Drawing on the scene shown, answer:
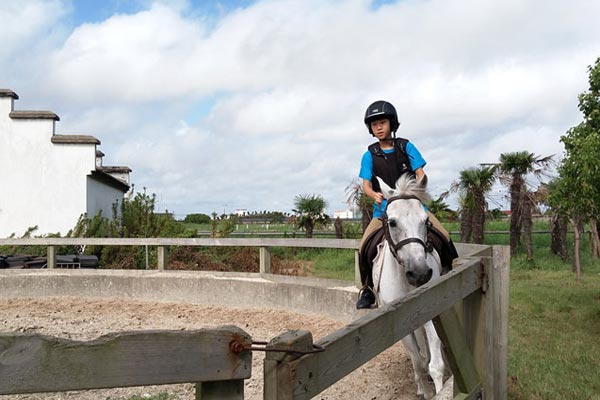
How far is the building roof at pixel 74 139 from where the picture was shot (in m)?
17.3

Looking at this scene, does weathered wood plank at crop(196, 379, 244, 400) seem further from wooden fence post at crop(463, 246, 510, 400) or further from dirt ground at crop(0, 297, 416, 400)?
dirt ground at crop(0, 297, 416, 400)

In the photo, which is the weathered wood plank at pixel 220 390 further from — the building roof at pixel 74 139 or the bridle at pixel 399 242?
the building roof at pixel 74 139

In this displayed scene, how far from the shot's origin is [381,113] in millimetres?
5324

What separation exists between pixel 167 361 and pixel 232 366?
187 mm

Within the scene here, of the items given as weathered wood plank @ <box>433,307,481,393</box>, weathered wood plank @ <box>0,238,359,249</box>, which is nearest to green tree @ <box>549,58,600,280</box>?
weathered wood plank @ <box>0,238,359,249</box>

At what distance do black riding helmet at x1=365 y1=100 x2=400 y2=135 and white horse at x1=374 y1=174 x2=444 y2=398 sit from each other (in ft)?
2.66

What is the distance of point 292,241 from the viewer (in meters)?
8.92

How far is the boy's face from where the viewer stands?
540cm

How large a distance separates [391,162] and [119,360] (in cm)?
416

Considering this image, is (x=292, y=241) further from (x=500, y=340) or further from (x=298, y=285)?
(x=500, y=340)

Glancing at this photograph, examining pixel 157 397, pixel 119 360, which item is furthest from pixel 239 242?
pixel 119 360

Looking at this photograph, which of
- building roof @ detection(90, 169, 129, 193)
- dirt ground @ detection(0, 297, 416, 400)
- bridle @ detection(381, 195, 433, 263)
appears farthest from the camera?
building roof @ detection(90, 169, 129, 193)

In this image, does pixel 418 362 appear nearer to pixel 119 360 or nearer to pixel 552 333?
pixel 119 360

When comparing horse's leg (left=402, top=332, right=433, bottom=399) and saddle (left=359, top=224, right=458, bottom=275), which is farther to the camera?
saddle (left=359, top=224, right=458, bottom=275)
